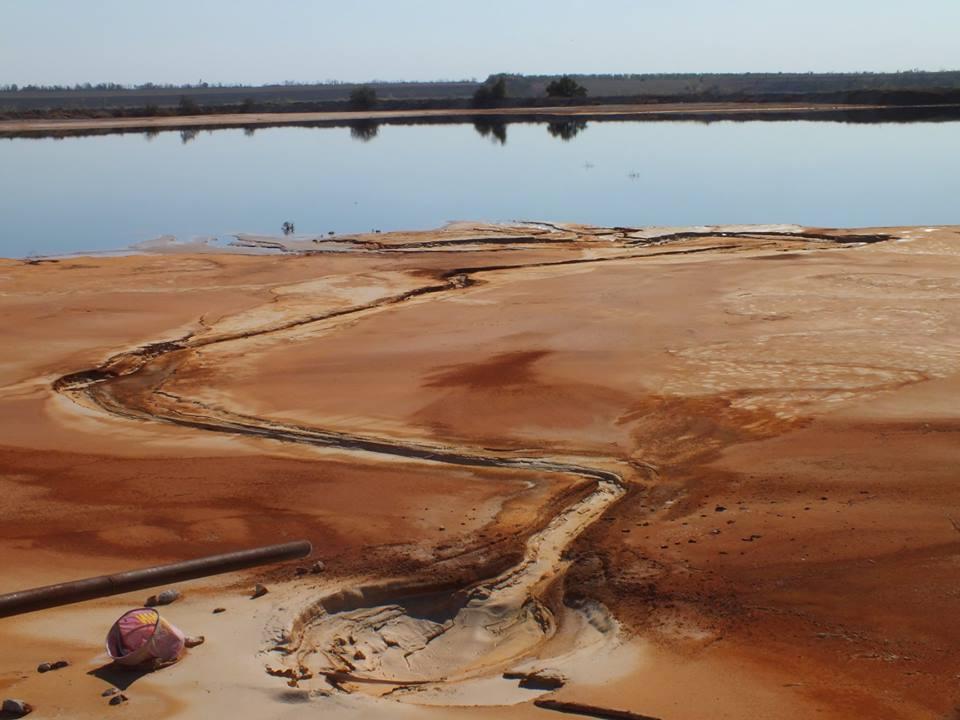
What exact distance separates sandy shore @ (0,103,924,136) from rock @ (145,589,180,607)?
194 feet

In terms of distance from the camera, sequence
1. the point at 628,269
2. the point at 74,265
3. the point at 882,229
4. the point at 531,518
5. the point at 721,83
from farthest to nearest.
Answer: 1. the point at 721,83
2. the point at 882,229
3. the point at 74,265
4. the point at 628,269
5. the point at 531,518

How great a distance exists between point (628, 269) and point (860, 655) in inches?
534

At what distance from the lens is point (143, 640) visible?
636cm

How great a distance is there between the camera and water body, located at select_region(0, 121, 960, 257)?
29.1m

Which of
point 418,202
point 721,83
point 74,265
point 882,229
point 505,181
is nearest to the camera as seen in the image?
point 74,265

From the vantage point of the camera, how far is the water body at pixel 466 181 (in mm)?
29109

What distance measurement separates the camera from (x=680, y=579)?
7.66 meters

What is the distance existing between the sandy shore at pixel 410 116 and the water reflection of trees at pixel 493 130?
274 cm

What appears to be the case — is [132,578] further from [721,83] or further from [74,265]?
[721,83]

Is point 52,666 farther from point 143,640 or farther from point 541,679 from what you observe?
point 541,679

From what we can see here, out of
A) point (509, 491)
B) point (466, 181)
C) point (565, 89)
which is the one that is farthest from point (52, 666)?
point (565, 89)

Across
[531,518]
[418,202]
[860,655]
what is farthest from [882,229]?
[860,655]

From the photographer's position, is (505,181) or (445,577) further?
(505,181)

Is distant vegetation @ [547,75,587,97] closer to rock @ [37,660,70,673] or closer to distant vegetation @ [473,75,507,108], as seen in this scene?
distant vegetation @ [473,75,507,108]
